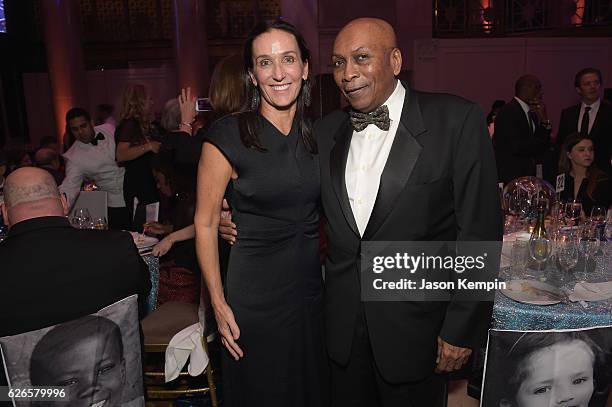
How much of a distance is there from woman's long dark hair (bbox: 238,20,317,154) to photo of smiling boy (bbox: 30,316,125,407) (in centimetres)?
82

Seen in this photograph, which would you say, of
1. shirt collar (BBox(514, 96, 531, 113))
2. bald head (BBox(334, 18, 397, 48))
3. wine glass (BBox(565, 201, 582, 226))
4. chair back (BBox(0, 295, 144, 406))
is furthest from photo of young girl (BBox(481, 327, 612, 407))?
shirt collar (BBox(514, 96, 531, 113))

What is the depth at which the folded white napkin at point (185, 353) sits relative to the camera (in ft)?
8.31

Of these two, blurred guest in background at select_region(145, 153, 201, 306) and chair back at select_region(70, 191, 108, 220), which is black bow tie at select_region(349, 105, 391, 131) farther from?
chair back at select_region(70, 191, 108, 220)

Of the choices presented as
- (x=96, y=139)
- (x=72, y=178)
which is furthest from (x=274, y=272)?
(x=96, y=139)

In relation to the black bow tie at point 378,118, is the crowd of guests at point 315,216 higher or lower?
lower

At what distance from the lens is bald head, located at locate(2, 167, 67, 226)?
184 centimetres

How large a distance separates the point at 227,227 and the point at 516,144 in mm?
3855

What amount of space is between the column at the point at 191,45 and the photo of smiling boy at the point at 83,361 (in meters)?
8.26

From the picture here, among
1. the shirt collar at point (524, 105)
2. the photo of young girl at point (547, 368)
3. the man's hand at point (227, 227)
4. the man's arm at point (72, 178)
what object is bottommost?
the photo of young girl at point (547, 368)

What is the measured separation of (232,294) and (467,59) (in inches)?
297

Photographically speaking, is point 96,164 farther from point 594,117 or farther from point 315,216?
point 594,117

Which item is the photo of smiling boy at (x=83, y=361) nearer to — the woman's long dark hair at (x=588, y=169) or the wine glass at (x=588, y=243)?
the wine glass at (x=588, y=243)

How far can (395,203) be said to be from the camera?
1705 millimetres

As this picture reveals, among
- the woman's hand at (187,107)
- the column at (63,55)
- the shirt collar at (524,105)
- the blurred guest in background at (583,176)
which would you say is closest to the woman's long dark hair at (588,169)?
the blurred guest in background at (583,176)
